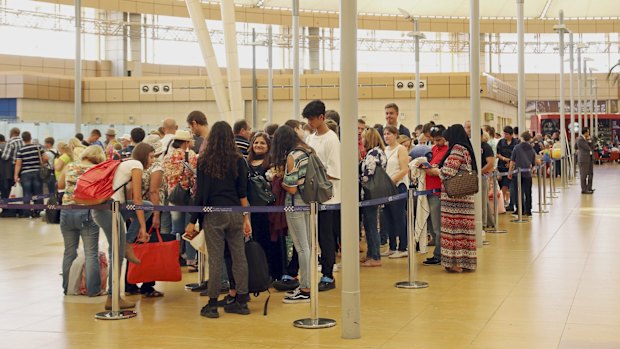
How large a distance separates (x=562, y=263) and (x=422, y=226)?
197 cm

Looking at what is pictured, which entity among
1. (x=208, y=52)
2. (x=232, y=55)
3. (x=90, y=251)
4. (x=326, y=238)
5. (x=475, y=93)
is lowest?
(x=90, y=251)

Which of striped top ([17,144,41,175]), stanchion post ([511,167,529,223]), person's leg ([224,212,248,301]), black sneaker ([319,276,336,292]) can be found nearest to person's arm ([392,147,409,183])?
black sneaker ([319,276,336,292])

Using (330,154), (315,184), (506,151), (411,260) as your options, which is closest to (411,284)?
(411,260)

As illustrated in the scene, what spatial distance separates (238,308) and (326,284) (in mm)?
1605

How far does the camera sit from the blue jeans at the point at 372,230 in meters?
11.9

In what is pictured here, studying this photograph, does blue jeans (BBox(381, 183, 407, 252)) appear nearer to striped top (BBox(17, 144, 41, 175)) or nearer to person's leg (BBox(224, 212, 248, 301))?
person's leg (BBox(224, 212, 248, 301))

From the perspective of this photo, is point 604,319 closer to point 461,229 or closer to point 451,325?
point 451,325

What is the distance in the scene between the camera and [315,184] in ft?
29.9

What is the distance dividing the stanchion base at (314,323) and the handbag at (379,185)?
3797 mm

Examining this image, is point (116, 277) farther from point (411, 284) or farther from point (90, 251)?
point (411, 284)

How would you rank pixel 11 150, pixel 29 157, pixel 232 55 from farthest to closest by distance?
pixel 232 55 → pixel 11 150 → pixel 29 157

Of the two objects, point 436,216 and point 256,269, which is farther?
point 436,216

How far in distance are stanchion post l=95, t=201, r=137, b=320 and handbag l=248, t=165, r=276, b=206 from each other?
1.39 meters

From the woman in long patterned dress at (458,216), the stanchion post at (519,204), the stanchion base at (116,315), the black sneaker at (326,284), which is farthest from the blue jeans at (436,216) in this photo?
the stanchion post at (519,204)
